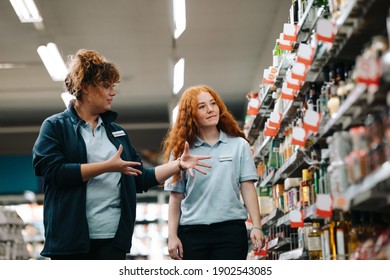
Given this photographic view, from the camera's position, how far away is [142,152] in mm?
12266

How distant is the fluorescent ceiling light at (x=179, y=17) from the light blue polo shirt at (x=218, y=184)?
1.84 m

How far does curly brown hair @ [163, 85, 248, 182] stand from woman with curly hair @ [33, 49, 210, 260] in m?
0.47

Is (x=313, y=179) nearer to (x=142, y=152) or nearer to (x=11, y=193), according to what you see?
(x=142, y=152)

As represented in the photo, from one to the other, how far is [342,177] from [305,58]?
3.01ft

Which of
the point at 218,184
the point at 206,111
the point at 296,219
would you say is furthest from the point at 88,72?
the point at 296,219

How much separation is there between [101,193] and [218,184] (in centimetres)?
68

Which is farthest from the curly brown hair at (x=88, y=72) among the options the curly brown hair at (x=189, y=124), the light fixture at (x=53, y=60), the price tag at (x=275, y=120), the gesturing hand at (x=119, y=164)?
the light fixture at (x=53, y=60)

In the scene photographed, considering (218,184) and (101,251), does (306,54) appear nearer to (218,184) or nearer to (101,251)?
(218,184)

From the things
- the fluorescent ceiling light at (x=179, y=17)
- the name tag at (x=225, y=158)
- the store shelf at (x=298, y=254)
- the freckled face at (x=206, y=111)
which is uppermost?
the fluorescent ceiling light at (x=179, y=17)

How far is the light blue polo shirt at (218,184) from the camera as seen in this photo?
343 centimetres

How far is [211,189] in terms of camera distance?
349 cm

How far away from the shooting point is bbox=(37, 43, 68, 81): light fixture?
260 inches

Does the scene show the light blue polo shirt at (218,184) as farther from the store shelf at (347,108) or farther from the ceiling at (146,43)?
the ceiling at (146,43)
